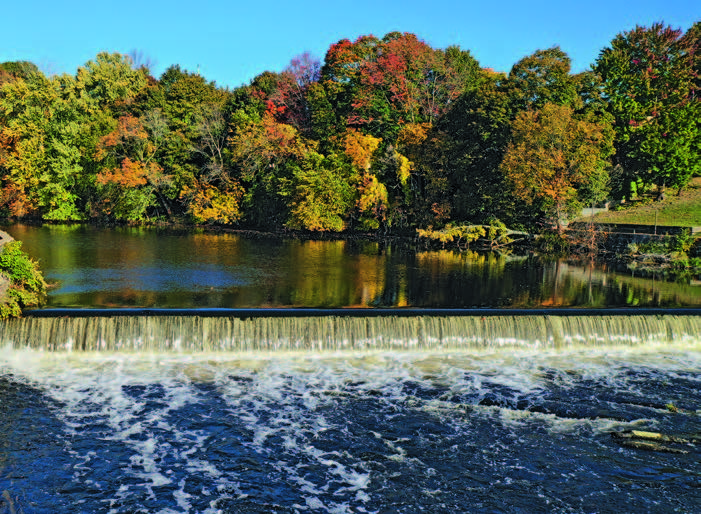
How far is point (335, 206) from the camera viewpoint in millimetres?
53094

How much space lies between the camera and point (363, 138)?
5403cm

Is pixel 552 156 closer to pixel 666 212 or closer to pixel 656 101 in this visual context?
pixel 666 212

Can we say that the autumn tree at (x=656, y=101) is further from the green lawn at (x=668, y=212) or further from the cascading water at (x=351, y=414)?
the cascading water at (x=351, y=414)

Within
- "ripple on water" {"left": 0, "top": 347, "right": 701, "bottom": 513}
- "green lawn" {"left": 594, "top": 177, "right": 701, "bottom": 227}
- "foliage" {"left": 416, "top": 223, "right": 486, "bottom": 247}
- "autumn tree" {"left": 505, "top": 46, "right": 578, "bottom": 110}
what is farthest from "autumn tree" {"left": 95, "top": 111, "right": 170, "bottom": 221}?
"ripple on water" {"left": 0, "top": 347, "right": 701, "bottom": 513}

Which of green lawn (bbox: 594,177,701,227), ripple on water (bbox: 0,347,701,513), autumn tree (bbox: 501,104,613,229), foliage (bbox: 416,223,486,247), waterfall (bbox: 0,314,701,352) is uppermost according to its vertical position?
autumn tree (bbox: 501,104,613,229)

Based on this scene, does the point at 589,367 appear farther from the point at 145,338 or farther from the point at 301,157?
the point at 301,157

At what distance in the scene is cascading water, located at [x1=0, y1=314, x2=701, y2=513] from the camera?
11961 mm

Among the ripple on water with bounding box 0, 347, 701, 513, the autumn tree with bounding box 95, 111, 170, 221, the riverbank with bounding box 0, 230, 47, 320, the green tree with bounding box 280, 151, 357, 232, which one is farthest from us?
the autumn tree with bounding box 95, 111, 170, 221

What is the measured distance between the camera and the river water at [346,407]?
12.0 metres

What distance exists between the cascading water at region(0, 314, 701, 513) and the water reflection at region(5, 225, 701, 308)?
13.0 feet

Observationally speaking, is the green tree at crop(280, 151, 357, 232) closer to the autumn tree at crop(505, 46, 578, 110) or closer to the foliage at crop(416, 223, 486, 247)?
the foliage at crop(416, 223, 486, 247)

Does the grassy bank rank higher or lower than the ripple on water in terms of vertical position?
higher

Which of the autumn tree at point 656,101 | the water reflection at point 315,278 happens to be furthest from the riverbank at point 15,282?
the autumn tree at point 656,101

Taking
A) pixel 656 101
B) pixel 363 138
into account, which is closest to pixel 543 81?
pixel 656 101
